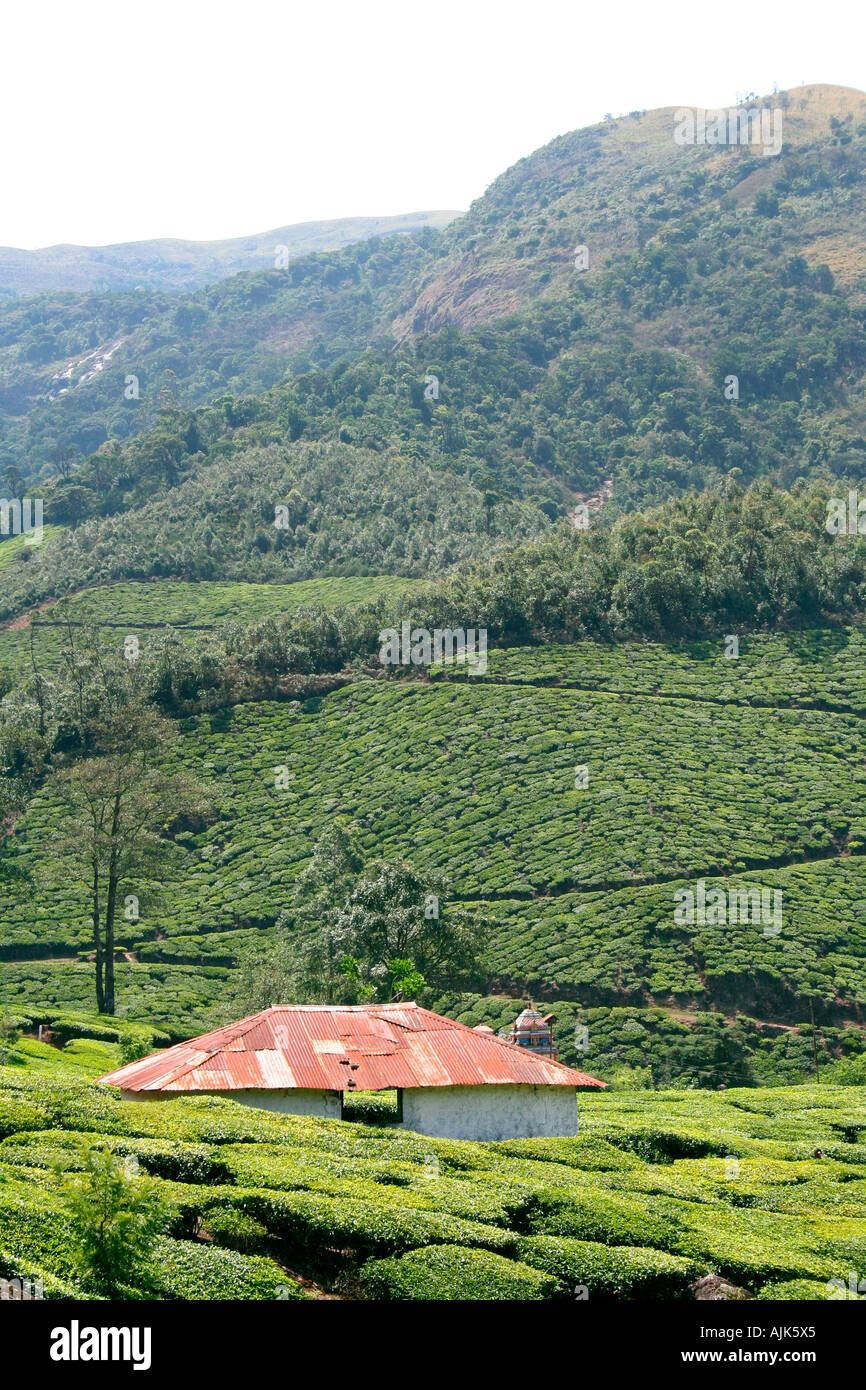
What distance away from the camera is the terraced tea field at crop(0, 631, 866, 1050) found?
48.6m

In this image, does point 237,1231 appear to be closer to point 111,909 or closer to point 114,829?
point 111,909

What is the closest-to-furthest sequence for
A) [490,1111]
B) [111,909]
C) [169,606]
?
[490,1111], [111,909], [169,606]

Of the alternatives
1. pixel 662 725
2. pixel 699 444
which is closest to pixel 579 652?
pixel 662 725

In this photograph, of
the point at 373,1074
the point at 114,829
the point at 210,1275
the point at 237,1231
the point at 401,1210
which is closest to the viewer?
the point at 210,1275

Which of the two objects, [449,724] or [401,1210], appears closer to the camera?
[401,1210]

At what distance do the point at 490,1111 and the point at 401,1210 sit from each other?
7418 mm

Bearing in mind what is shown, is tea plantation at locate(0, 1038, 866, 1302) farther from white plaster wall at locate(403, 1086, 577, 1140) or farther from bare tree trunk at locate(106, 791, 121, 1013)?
bare tree trunk at locate(106, 791, 121, 1013)

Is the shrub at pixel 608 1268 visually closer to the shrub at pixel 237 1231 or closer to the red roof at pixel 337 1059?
the shrub at pixel 237 1231

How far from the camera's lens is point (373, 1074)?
23984mm

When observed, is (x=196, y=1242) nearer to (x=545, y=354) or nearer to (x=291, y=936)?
(x=291, y=936)

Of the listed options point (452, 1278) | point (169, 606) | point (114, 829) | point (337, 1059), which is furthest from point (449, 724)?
point (452, 1278)
